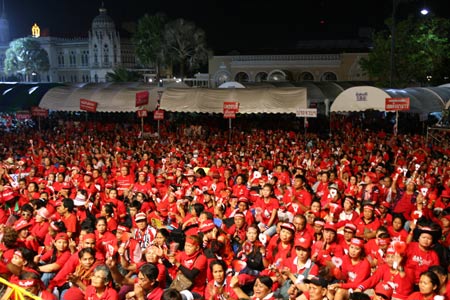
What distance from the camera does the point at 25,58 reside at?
78.4 meters

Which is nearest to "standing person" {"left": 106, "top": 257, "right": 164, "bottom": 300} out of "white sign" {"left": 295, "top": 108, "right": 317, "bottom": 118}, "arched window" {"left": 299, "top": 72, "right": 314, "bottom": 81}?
"white sign" {"left": 295, "top": 108, "right": 317, "bottom": 118}

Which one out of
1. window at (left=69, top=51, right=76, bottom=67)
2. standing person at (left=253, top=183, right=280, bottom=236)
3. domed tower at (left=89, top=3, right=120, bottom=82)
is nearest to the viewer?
standing person at (left=253, top=183, right=280, bottom=236)

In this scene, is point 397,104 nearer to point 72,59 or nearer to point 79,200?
point 79,200

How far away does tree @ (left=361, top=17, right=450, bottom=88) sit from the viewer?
34.1 m

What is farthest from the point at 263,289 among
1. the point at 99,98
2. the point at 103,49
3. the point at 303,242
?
the point at 103,49

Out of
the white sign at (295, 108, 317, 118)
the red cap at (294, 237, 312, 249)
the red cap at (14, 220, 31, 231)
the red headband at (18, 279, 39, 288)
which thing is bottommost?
the red headband at (18, 279, 39, 288)

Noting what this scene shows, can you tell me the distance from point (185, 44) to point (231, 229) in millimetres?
47607

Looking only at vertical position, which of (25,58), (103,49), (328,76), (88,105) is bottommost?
(88,105)

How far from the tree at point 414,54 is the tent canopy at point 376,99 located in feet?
34.5

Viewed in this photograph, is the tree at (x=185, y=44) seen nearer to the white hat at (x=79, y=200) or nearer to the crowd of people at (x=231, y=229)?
the crowd of people at (x=231, y=229)

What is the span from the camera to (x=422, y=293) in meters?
5.14

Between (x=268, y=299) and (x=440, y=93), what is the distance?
2265 centimetres

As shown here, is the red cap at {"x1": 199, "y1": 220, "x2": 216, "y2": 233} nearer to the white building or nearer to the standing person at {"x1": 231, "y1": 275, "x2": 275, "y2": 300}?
the standing person at {"x1": 231, "y1": 275, "x2": 275, "y2": 300}

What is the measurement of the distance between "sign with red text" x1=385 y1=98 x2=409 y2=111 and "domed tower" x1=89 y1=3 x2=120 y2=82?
69240mm
